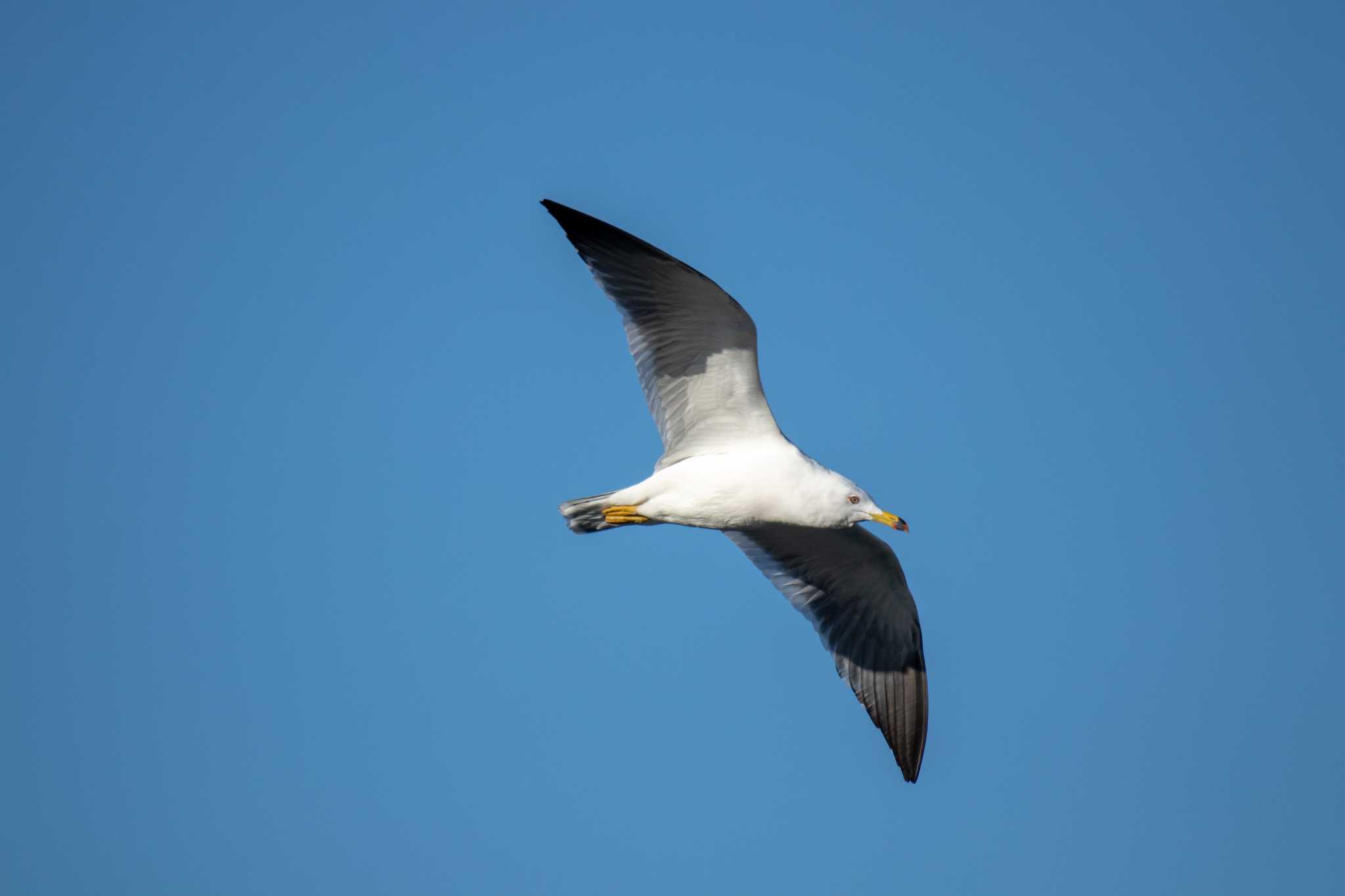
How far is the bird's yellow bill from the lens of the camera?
1064 cm

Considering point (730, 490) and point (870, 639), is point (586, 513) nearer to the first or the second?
point (730, 490)

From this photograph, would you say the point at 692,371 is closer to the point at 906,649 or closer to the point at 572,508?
the point at 572,508

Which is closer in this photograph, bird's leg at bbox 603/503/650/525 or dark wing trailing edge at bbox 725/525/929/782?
bird's leg at bbox 603/503/650/525

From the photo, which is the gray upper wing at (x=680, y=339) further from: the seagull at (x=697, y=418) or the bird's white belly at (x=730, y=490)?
the bird's white belly at (x=730, y=490)

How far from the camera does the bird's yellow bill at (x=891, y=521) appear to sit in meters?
10.6

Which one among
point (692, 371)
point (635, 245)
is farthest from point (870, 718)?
point (635, 245)

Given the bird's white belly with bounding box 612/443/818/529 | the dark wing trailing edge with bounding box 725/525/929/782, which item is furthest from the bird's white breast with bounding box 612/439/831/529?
the dark wing trailing edge with bounding box 725/525/929/782

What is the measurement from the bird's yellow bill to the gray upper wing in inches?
42.4

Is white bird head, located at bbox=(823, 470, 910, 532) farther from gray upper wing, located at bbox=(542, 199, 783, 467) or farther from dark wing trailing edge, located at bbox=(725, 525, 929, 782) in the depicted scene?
dark wing trailing edge, located at bbox=(725, 525, 929, 782)

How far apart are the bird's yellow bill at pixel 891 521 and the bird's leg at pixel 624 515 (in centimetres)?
182

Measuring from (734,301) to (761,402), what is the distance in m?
0.95

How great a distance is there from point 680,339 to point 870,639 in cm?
367

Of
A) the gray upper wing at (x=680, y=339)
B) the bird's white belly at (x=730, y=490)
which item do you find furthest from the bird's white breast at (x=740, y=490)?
the gray upper wing at (x=680, y=339)

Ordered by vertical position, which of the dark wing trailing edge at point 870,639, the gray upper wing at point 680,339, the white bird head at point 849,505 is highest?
the gray upper wing at point 680,339
